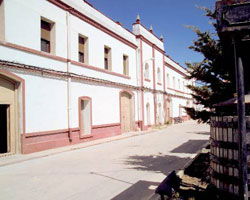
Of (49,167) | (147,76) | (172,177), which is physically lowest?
(49,167)

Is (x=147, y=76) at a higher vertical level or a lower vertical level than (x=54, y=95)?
higher

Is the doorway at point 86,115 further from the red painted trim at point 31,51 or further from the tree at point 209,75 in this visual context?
the tree at point 209,75

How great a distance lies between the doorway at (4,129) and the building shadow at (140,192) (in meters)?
6.90

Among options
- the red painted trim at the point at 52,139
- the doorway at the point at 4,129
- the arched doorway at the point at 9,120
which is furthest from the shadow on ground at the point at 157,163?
the doorway at the point at 4,129

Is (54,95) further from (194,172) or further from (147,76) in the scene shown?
(147,76)

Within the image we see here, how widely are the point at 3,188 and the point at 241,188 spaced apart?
5.62m

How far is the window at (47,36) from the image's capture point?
1311 centimetres

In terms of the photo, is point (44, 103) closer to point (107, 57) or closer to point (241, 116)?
point (107, 57)

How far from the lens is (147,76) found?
2622 centimetres

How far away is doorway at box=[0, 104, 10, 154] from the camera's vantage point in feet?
36.0

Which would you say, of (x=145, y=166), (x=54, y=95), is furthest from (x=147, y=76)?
(x=145, y=166)

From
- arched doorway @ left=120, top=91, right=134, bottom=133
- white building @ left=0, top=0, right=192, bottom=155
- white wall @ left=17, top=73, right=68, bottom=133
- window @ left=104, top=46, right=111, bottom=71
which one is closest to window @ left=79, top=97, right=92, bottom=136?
white building @ left=0, top=0, right=192, bottom=155

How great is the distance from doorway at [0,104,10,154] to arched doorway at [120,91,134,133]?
10.6 m

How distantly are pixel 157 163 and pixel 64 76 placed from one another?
734 centimetres
